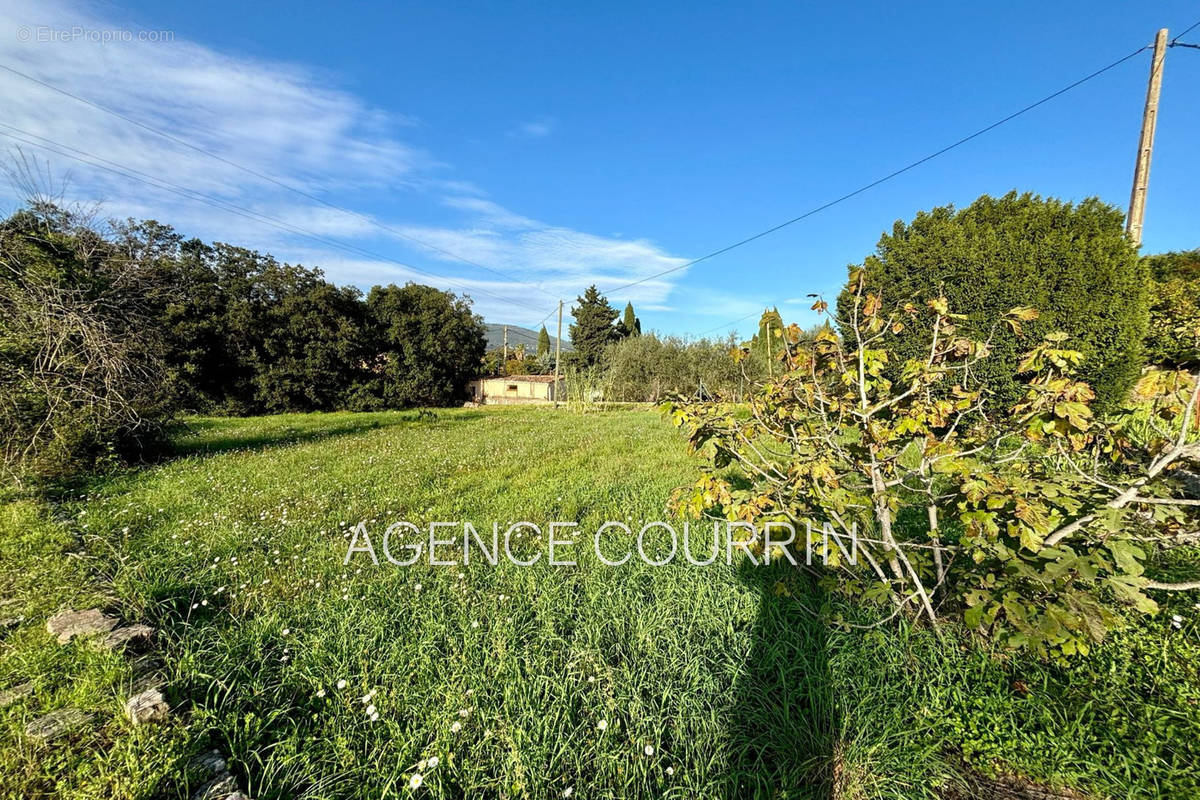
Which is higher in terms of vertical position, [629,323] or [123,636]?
[629,323]

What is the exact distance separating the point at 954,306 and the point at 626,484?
24.1ft

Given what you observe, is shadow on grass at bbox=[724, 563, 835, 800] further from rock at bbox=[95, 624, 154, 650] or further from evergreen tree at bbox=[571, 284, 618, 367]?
evergreen tree at bbox=[571, 284, 618, 367]

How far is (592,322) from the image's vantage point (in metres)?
34.2

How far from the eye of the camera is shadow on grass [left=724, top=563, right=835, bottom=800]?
5.10ft

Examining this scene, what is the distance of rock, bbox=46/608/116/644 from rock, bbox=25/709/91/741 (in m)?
0.60

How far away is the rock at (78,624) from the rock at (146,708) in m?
0.78

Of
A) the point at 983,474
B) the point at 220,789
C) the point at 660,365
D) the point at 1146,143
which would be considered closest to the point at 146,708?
the point at 220,789

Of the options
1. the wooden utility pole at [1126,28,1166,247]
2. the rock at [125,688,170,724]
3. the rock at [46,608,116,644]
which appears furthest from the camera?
the wooden utility pole at [1126,28,1166,247]

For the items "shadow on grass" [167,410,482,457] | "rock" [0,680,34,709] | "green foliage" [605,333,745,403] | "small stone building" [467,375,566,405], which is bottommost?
"rock" [0,680,34,709]

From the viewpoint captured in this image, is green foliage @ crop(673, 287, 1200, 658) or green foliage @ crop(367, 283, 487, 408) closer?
green foliage @ crop(673, 287, 1200, 658)

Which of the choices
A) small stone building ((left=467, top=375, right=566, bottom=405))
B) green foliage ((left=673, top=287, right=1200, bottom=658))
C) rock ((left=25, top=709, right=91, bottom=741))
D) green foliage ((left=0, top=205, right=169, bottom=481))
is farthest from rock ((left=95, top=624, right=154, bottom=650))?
small stone building ((left=467, top=375, right=566, bottom=405))

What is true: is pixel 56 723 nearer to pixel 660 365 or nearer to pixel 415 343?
pixel 415 343

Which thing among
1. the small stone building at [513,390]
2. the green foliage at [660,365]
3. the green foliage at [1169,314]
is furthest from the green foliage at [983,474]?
the small stone building at [513,390]

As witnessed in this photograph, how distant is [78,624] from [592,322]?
108 feet
